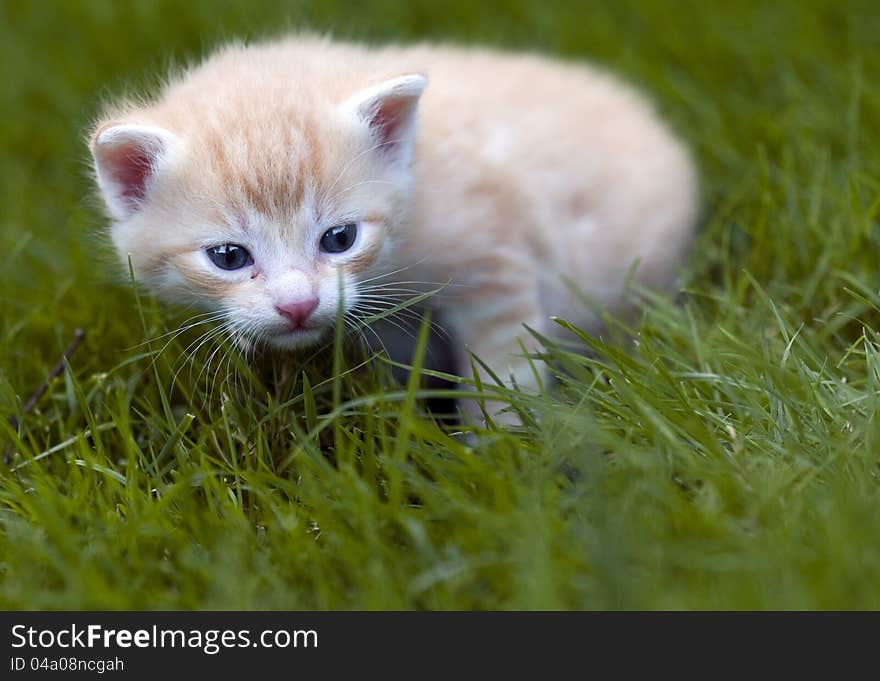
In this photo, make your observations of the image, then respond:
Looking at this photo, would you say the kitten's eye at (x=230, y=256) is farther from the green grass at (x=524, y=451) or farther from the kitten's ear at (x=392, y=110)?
the kitten's ear at (x=392, y=110)

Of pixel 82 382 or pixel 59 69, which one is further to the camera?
pixel 59 69

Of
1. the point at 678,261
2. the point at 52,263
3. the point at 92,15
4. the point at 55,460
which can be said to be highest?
the point at 92,15

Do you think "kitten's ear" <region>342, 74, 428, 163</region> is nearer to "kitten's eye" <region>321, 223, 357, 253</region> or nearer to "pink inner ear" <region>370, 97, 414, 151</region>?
"pink inner ear" <region>370, 97, 414, 151</region>

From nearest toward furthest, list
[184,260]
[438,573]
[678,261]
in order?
[438,573]
[184,260]
[678,261]

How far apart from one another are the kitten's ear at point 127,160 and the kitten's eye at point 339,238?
0.42 m

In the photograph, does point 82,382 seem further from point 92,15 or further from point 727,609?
point 92,15

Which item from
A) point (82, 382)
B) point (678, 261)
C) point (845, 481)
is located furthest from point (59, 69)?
point (845, 481)

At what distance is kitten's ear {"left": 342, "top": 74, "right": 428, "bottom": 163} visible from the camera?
2268 mm

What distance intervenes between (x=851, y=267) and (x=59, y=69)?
11.6 ft

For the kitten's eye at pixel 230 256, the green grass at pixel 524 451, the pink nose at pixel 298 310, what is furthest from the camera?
the kitten's eye at pixel 230 256

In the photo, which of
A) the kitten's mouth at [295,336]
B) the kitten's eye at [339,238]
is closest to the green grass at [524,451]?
the kitten's mouth at [295,336]

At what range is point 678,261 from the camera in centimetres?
319

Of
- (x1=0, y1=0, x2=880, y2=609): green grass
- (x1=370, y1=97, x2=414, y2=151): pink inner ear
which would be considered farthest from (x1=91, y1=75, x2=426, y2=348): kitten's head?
(x1=0, y1=0, x2=880, y2=609): green grass

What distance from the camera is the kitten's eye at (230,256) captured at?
87.5 inches
